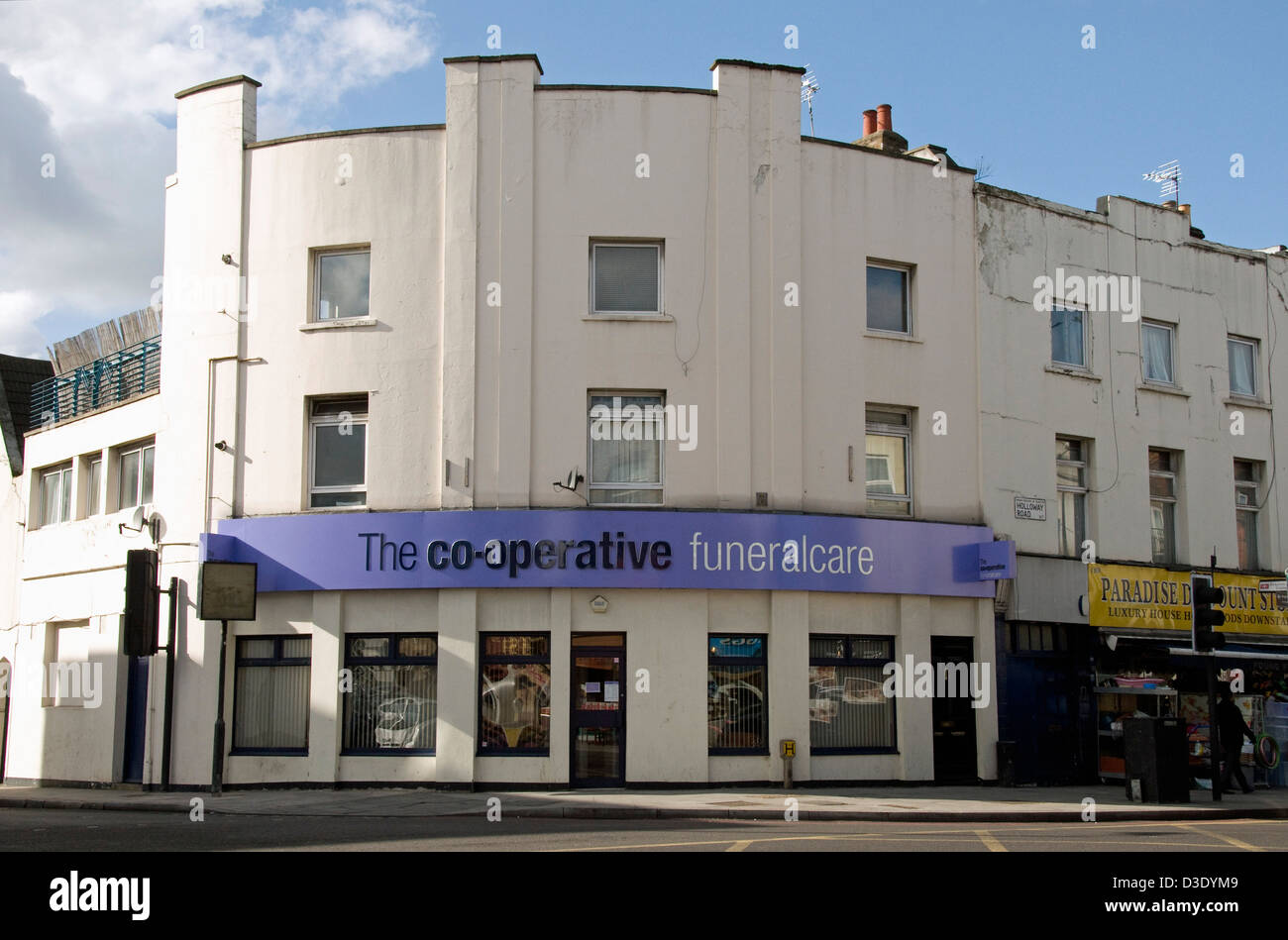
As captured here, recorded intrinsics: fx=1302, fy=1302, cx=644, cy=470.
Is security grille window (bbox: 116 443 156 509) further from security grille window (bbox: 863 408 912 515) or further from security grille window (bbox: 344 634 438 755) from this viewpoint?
security grille window (bbox: 863 408 912 515)

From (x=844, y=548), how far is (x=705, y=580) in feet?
8.38

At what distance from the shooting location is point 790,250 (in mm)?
22453

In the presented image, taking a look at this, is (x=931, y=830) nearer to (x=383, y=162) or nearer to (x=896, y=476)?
(x=896, y=476)

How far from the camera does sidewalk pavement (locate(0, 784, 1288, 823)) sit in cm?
1780

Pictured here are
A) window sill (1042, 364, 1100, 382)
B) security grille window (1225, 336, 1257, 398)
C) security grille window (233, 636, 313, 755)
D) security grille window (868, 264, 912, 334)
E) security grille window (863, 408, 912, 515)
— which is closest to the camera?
security grille window (233, 636, 313, 755)

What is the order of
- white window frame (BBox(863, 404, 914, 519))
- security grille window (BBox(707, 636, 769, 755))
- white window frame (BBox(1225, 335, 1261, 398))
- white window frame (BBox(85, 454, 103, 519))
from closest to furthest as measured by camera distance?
security grille window (BBox(707, 636, 769, 755)) < white window frame (BBox(863, 404, 914, 519)) < white window frame (BBox(85, 454, 103, 519)) < white window frame (BBox(1225, 335, 1261, 398))

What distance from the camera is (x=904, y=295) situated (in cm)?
2400

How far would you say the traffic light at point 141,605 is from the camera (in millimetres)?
21453

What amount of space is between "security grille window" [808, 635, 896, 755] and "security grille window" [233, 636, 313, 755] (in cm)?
850

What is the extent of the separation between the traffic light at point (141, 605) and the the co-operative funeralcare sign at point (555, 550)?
1258mm

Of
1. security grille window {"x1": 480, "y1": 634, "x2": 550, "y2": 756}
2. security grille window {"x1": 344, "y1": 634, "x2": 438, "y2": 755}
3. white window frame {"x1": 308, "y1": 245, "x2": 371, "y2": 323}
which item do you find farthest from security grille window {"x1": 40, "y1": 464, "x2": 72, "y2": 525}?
security grille window {"x1": 480, "y1": 634, "x2": 550, "y2": 756}

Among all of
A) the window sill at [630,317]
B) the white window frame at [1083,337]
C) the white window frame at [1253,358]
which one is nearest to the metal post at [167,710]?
the window sill at [630,317]
